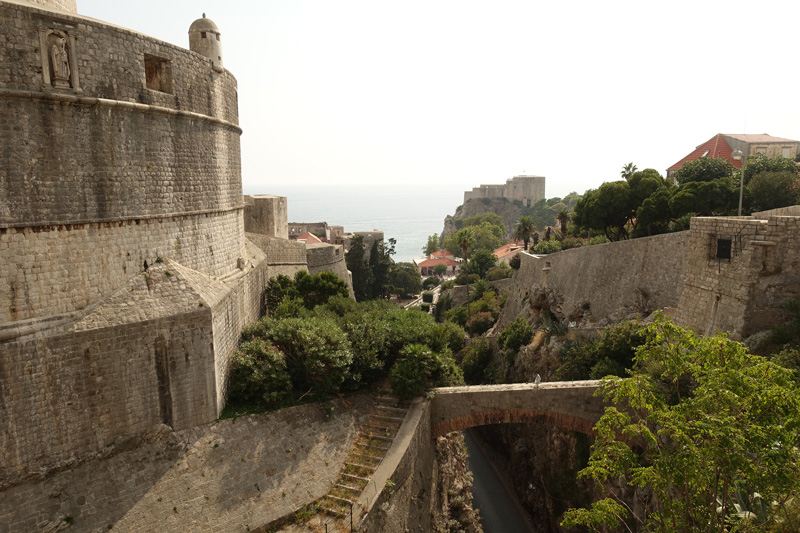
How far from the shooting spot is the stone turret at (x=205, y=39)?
14.5 metres

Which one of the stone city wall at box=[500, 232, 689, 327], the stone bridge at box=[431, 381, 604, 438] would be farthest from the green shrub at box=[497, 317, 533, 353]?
the stone bridge at box=[431, 381, 604, 438]

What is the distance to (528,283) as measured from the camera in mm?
29844

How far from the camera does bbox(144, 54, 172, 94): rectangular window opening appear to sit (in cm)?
1268

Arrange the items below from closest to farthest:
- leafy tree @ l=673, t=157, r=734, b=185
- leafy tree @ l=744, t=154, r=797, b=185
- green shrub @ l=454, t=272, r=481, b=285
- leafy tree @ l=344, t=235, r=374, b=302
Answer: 1. leafy tree @ l=744, t=154, r=797, b=185
2. leafy tree @ l=673, t=157, r=734, b=185
3. leafy tree @ l=344, t=235, r=374, b=302
4. green shrub @ l=454, t=272, r=481, b=285

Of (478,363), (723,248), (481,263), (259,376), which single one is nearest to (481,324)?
(478,363)

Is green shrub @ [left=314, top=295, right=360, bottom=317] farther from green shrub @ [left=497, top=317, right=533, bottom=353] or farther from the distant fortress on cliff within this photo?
the distant fortress on cliff

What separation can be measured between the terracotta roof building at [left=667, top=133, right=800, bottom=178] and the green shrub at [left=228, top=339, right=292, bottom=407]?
109 ft

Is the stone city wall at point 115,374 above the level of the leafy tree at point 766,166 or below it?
below

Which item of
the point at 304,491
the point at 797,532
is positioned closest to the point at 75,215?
the point at 304,491

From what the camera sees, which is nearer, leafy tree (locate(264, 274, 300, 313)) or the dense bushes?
the dense bushes

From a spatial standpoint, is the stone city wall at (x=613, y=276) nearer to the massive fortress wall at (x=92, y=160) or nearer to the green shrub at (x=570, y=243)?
the green shrub at (x=570, y=243)

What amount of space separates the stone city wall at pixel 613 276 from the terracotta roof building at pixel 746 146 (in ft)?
55.4

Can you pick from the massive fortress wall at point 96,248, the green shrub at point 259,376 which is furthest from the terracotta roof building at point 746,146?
the massive fortress wall at point 96,248

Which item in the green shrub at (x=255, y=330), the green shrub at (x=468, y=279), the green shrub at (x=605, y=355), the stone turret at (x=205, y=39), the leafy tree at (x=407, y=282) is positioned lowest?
the leafy tree at (x=407, y=282)
